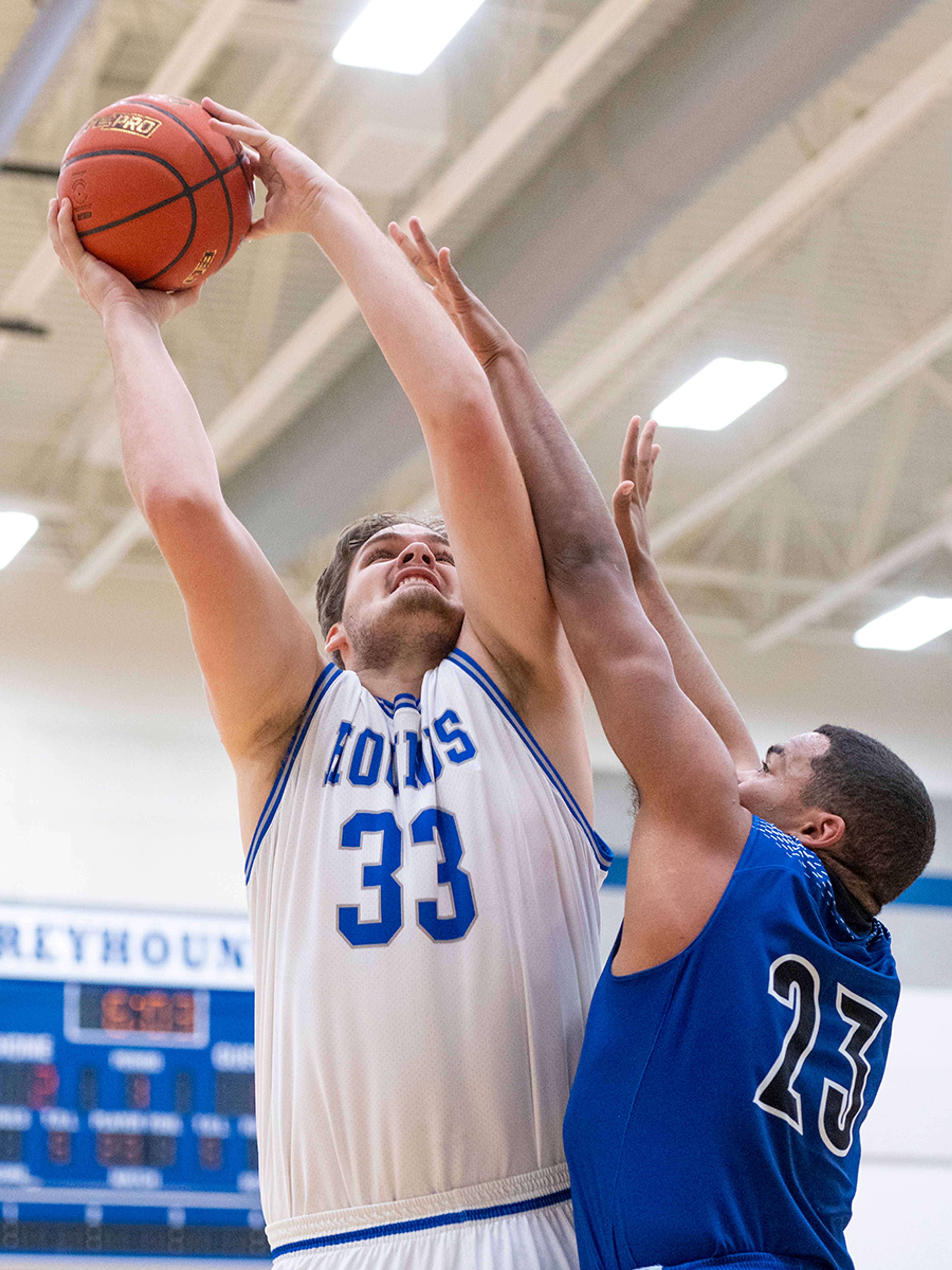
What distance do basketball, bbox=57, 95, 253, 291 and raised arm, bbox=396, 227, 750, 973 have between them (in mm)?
859

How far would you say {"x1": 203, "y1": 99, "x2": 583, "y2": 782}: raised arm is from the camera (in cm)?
247

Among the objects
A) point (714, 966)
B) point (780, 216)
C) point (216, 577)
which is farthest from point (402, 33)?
point (714, 966)

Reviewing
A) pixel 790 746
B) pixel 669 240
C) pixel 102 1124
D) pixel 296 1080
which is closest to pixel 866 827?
pixel 790 746

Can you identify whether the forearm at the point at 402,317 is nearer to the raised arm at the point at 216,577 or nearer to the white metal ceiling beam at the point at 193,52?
the raised arm at the point at 216,577

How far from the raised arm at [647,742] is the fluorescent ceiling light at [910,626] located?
10035 mm

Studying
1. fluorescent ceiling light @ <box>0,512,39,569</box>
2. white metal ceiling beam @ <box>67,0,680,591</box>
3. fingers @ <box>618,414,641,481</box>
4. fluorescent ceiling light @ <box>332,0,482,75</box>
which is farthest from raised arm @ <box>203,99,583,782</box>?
fluorescent ceiling light @ <box>0,512,39,569</box>

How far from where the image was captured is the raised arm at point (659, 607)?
2984 mm

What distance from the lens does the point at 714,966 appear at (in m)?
2.26

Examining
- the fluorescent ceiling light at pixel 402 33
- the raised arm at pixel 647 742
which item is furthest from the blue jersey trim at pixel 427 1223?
the fluorescent ceiling light at pixel 402 33

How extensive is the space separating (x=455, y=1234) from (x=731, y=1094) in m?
0.43

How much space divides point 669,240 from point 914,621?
4.64 metres

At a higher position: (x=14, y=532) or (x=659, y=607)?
(x=14, y=532)

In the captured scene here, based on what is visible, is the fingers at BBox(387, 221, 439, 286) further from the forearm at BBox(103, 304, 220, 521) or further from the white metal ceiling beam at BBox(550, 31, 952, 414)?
the white metal ceiling beam at BBox(550, 31, 952, 414)

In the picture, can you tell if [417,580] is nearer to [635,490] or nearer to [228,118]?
[635,490]
